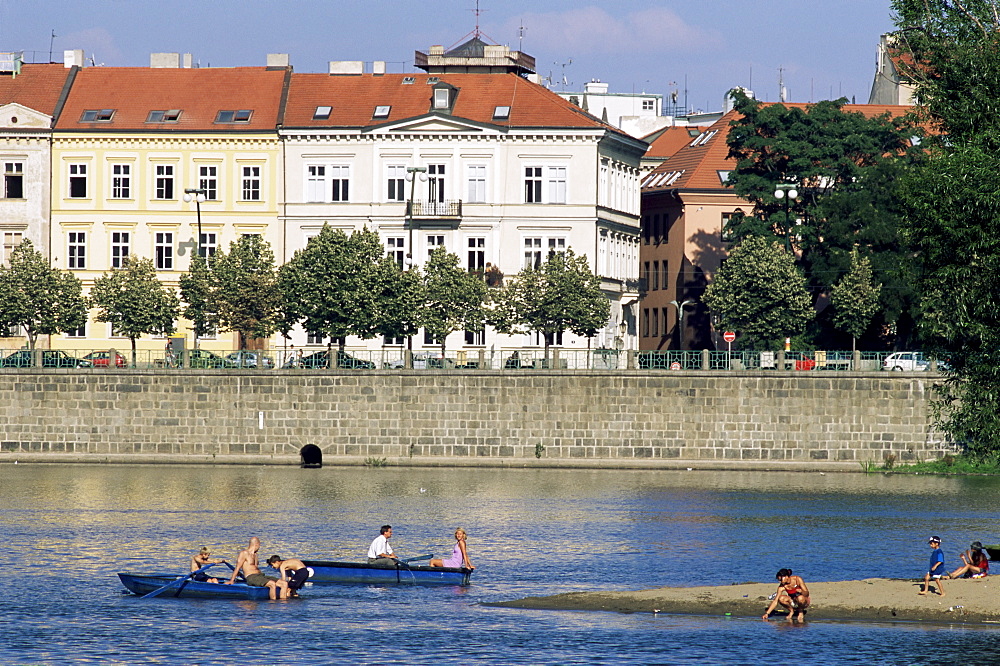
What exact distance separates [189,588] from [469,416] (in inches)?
1411

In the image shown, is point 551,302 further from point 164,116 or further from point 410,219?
point 164,116

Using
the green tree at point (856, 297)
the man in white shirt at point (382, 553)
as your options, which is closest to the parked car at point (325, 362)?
the green tree at point (856, 297)

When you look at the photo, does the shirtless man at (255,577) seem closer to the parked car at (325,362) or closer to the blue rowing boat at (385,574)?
the blue rowing boat at (385,574)

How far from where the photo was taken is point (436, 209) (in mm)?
95188

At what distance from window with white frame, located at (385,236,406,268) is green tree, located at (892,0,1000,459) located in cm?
5682

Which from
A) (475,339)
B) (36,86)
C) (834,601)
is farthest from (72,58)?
(834,601)

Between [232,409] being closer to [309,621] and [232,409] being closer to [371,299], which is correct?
[371,299]

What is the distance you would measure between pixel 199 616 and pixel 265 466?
125 feet

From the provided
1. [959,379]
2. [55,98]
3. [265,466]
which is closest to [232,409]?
[265,466]

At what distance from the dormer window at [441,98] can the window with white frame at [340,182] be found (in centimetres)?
603

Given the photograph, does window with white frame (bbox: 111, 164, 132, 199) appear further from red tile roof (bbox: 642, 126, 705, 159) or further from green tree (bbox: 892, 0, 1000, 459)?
green tree (bbox: 892, 0, 1000, 459)

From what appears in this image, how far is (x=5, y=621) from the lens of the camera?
1591 inches

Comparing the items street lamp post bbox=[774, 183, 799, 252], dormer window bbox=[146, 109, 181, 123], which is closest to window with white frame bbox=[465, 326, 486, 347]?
street lamp post bbox=[774, 183, 799, 252]

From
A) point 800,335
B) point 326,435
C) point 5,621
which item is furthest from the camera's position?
point 800,335
